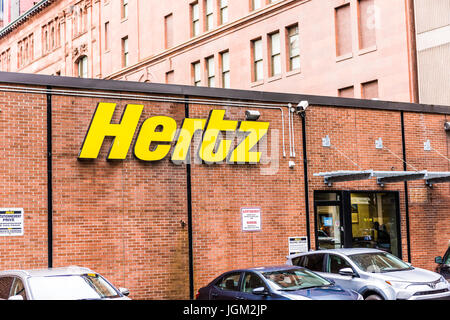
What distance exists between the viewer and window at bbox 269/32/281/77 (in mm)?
34594

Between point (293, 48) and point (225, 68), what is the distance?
600 centimetres

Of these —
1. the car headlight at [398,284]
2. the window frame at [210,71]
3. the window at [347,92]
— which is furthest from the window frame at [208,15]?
the car headlight at [398,284]

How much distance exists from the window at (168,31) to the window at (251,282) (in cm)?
3311

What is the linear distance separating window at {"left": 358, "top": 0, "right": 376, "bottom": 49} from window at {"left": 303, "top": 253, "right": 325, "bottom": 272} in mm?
17938

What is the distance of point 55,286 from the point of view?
962cm

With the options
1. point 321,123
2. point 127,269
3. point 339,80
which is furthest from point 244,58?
point 127,269

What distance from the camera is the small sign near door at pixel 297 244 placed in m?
18.0

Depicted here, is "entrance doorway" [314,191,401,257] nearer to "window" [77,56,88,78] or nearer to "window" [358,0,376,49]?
"window" [358,0,376,49]

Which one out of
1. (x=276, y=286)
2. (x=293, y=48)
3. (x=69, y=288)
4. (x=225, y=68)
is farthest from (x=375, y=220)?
(x=225, y=68)

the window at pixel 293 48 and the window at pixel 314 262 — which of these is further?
the window at pixel 293 48

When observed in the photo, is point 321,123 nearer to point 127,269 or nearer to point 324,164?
point 324,164

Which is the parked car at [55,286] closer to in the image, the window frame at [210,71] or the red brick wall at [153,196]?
the red brick wall at [153,196]

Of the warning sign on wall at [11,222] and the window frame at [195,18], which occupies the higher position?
the window frame at [195,18]

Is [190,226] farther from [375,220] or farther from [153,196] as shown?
[375,220]
